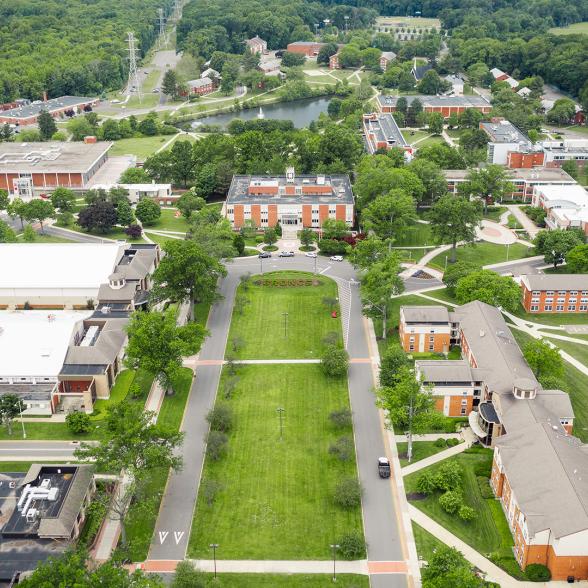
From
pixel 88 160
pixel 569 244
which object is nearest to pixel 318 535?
pixel 569 244

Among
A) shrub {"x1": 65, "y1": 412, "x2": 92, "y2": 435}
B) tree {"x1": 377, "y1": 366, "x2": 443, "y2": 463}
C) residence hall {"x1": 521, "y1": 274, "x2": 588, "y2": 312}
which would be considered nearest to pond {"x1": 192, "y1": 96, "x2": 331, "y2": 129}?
residence hall {"x1": 521, "y1": 274, "x2": 588, "y2": 312}

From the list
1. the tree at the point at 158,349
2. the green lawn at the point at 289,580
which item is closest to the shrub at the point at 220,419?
the tree at the point at 158,349

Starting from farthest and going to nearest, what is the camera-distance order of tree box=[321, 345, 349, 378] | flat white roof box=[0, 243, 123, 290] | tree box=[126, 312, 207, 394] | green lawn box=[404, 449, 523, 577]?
flat white roof box=[0, 243, 123, 290]
tree box=[321, 345, 349, 378]
tree box=[126, 312, 207, 394]
green lawn box=[404, 449, 523, 577]

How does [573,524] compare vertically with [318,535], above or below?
above

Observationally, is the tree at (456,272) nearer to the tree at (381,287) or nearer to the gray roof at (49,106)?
the tree at (381,287)

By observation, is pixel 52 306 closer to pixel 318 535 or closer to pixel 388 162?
pixel 318 535

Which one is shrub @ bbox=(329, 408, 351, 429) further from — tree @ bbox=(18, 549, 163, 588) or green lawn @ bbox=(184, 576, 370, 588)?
tree @ bbox=(18, 549, 163, 588)

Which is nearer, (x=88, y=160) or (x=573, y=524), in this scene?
(x=573, y=524)
